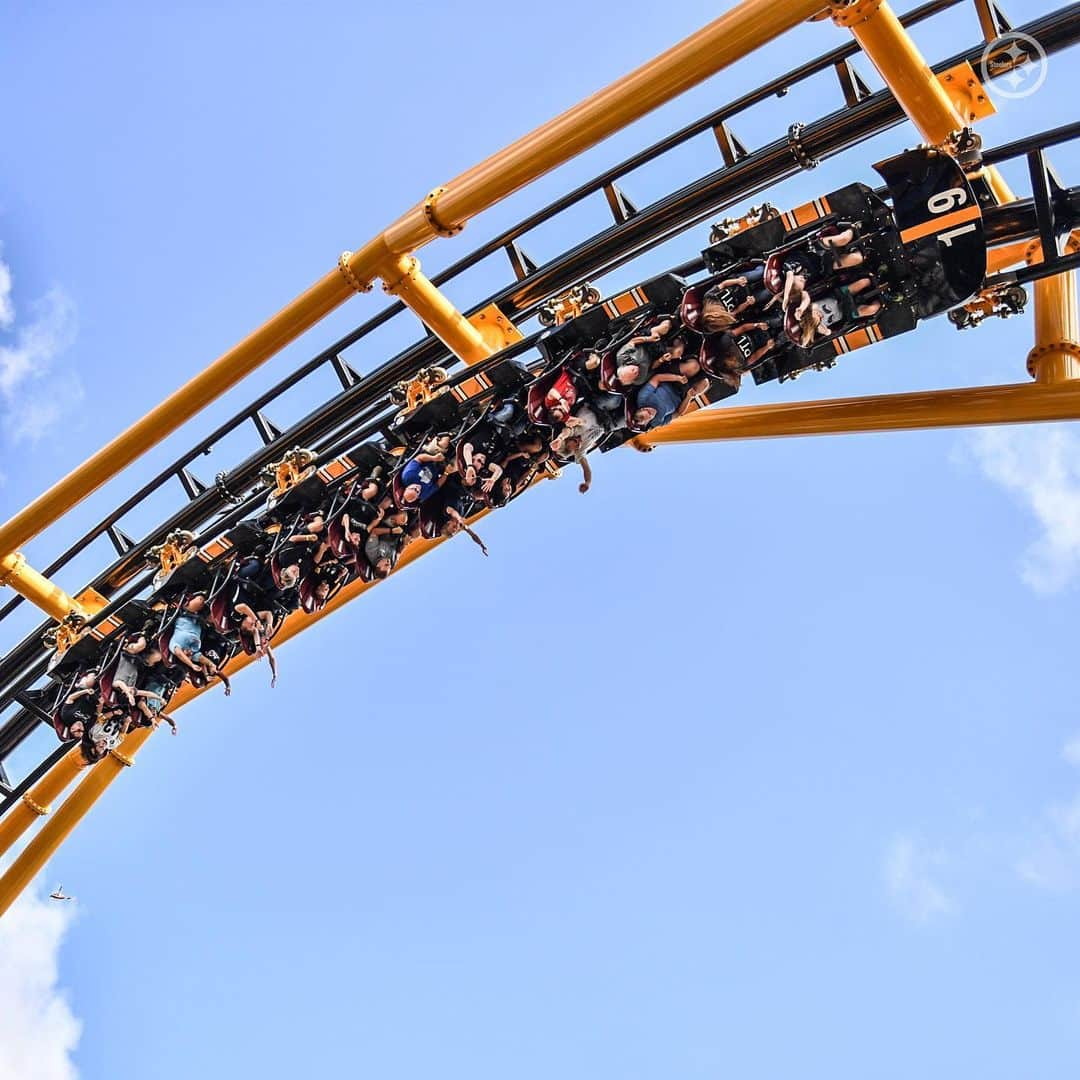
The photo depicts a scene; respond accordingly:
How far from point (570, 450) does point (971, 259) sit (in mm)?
2128

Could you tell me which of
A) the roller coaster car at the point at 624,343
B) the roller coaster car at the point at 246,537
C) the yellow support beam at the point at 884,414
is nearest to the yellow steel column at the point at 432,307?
the roller coaster car at the point at 624,343

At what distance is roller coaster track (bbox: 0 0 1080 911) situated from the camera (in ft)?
19.6

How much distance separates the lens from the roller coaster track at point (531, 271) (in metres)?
5.98

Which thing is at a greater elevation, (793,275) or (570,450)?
(793,275)

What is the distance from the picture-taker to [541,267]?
722 cm

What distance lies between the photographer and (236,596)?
7.70 m

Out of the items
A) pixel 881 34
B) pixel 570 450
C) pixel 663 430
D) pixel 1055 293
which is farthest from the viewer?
pixel 663 430

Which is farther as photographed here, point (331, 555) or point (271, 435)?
point (271, 435)

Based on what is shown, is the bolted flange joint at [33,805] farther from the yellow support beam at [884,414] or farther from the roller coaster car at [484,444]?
the yellow support beam at [884,414]

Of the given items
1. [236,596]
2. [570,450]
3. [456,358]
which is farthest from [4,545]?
[570,450]

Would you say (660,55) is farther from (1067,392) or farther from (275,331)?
(275,331)

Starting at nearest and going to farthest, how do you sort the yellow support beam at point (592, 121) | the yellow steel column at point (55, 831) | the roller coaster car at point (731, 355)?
1. the yellow support beam at point (592, 121)
2. the roller coaster car at point (731, 355)
3. the yellow steel column at point (55, 831)

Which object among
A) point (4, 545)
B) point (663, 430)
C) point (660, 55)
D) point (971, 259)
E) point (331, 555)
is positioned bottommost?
point (4, 545)

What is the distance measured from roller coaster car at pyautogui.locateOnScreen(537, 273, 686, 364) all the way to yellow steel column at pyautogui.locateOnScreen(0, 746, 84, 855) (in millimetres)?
4879
